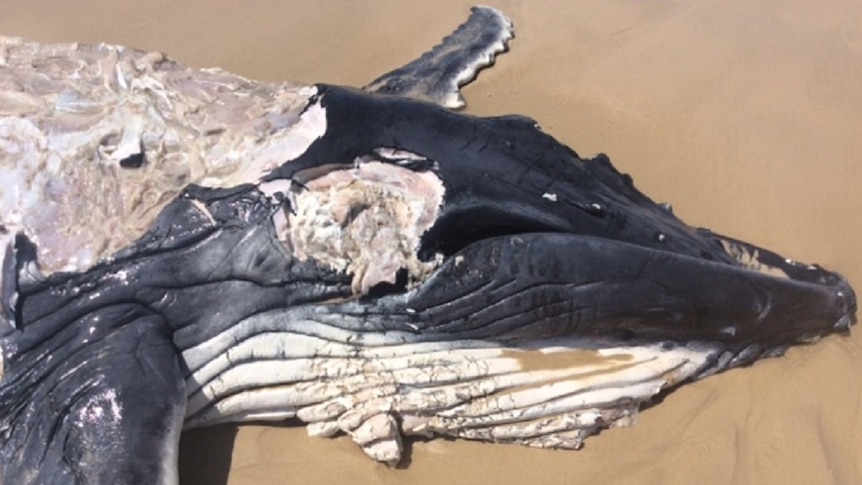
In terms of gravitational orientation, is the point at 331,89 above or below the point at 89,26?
below

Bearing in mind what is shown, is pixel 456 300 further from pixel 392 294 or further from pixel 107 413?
pixel 107 413

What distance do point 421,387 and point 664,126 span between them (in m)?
2.83

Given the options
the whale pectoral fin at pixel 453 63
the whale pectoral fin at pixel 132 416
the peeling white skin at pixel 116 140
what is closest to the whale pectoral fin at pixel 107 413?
the whale pectoral fin at pixel 132 416

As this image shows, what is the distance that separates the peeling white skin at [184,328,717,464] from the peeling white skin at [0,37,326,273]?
0.63 meters

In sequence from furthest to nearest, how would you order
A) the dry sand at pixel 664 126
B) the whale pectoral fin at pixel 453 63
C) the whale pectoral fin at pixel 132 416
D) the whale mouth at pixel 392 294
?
the whale pectoral fin at pixel 453 63 < the dry sand at pixel 664 126 < the whale mouth at pixel 392 294 < the whale pectoral fin at pixel 132 416

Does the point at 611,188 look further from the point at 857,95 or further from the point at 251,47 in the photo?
the point at 251,47

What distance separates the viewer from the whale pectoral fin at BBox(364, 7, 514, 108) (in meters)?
5.16

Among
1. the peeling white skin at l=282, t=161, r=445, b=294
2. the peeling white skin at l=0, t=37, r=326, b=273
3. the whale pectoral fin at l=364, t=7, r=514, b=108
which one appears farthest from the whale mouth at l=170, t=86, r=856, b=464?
the whale pectoral fin at l=364, t=7, r=514, b=108

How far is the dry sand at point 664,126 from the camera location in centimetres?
360

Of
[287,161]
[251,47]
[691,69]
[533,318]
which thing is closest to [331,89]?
[287,161]

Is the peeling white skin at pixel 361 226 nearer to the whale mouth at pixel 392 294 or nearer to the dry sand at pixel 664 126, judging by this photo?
the whale mouth at pixel 392 294

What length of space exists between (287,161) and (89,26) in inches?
145

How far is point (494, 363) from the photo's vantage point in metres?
3.58

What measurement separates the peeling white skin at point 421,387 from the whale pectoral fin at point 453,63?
6.45 feet
